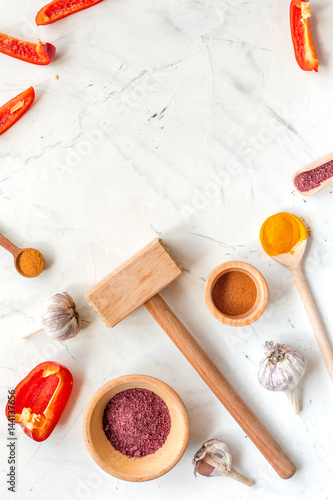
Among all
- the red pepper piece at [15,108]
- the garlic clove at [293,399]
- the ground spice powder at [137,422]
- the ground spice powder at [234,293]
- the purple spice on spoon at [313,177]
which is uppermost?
the red pepper piece at [15,108]

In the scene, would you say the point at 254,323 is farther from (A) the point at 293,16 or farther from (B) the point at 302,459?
(A) the point at 293,16

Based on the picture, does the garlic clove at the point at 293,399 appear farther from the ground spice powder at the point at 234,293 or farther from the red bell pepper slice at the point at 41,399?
the red bell pepper slice at the point at 41,399

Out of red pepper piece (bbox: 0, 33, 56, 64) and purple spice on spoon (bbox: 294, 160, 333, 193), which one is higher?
red pepper piece (bbox: 0, 33, 56, 64)

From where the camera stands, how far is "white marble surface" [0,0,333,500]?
4.62 feet

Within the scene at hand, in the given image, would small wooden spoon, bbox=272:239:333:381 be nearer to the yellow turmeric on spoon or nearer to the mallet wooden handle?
the yellow turmeric on spoon

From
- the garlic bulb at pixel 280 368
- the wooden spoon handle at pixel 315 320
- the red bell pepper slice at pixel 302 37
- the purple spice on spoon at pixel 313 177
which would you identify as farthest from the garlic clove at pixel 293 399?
the red bell pepper slice at pixel 302 37

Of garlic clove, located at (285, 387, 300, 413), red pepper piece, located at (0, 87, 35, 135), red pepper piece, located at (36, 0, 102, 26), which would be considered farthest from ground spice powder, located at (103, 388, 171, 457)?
red pepper piece, located at (36, 0, 102, 26)

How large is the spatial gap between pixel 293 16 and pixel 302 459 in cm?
135

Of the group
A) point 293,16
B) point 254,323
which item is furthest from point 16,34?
point 254,323

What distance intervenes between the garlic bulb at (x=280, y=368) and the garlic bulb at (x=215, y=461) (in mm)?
236

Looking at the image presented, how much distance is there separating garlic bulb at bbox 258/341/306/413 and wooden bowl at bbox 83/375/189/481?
0.86 feet

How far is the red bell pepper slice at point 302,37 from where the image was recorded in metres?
1.36

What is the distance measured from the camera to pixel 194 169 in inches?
55.7

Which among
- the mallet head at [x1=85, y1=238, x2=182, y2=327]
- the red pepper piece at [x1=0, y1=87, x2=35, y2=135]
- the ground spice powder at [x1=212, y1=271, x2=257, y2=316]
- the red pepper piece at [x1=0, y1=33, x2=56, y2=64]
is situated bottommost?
the ground spice powder at [x1=212, y1=271, x2=257, y2=316]
